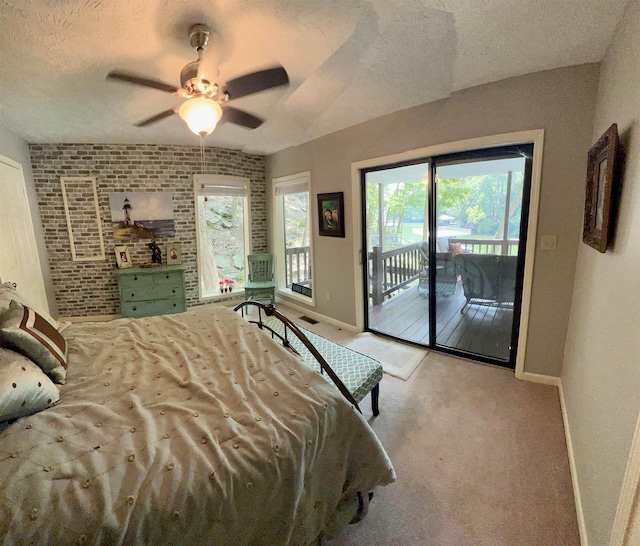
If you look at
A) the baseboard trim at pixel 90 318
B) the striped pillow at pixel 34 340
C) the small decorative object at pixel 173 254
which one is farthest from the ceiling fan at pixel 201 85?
the baseboard trim at pixel 90 318

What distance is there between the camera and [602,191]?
1580mm

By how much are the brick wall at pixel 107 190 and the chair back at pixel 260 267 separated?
86cm

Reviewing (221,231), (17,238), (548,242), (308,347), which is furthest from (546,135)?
(17,238)

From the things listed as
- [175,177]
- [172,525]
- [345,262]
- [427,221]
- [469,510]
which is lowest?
[469,510]

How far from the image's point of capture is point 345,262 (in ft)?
12.1

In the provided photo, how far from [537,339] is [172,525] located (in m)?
2.81

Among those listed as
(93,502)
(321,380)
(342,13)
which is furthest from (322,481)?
(342,13)

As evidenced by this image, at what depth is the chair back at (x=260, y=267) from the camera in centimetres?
452

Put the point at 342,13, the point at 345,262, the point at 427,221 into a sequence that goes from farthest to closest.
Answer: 1. the point at 345,262
2. the point at 427,221
3. the point at 342,13

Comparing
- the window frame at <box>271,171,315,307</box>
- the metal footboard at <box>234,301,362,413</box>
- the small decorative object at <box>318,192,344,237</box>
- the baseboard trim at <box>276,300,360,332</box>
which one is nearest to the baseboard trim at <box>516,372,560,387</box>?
the baseboard trim at <box>276,300,360,332</box>

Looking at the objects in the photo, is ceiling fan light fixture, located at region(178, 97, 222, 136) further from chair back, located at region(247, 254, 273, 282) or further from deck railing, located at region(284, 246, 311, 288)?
deck railing, located at region(284, 246, 311, 288)

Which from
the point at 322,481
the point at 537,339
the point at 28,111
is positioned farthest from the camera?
the point at 28,111

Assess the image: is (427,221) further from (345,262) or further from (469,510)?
(469,510)

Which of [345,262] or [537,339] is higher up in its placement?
[345,262]
